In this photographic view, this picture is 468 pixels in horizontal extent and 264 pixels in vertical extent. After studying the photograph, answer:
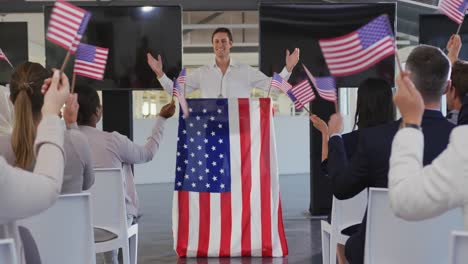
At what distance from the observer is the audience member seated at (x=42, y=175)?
1569 mm

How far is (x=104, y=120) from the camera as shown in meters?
7.31

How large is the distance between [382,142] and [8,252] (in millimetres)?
1458

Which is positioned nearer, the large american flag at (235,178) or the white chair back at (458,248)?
the white chair back at (458,248)

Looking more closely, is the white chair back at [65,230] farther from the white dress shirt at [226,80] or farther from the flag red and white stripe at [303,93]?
the white dress shirt at [226,80]

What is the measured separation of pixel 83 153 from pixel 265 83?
3114 mm

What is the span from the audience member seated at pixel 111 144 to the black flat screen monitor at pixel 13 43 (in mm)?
2874

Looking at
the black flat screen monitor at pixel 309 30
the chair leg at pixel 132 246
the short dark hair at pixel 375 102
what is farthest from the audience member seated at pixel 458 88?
the black flat screen monitor at pixel 309 30

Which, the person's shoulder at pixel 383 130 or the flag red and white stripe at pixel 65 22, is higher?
the flag red and white stripe at pixel 65 22

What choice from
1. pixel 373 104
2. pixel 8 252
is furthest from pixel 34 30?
pixel 8 252

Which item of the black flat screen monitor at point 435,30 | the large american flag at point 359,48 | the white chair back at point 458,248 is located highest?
the black flat screen monitor at point 435,30

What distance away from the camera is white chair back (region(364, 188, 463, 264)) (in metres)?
2.58

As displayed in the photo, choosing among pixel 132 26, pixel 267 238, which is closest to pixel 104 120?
pixel 132 26

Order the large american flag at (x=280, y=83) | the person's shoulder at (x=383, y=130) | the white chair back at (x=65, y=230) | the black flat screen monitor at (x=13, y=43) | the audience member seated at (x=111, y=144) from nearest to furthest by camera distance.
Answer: the person's shoulder at (x=383, y=130)
the white chair back at (x=65, y=230)
the audience member seated at (x=111, y=144)
the large american flag at (x=280, y=83)
the black flat screen monitor at (x=13, y=43)

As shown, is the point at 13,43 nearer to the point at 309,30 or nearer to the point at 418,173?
the point at 309,30
